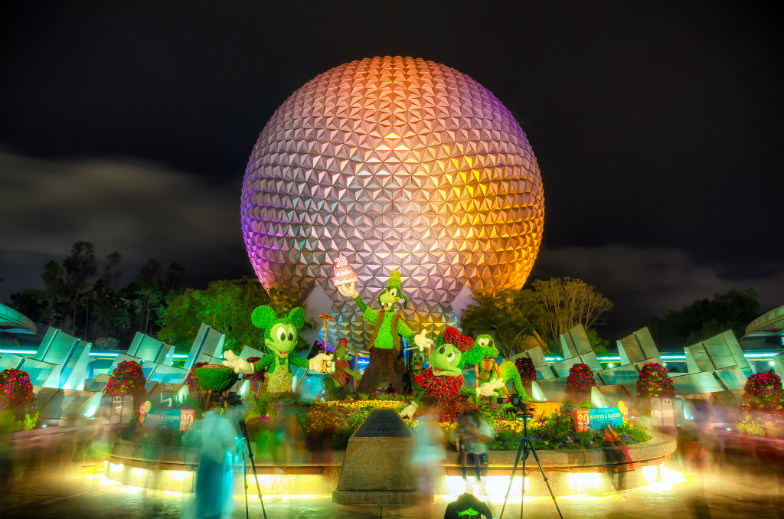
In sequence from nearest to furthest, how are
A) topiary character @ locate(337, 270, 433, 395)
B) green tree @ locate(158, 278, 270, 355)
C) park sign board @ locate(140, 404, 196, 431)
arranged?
1. park sign board @ locate(140, 404, 196, 431)
2. topiary character @ locate(337, 270, 433, 395)
3. green tree @ locate(158, 278, 270, 355)

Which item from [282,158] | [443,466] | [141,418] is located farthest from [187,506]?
[282,158]

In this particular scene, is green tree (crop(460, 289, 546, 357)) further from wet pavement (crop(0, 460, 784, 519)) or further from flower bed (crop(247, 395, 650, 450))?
wet pavement (crop(0, 460, 784, 519))

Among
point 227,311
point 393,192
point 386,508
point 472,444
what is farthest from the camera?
point 227,311

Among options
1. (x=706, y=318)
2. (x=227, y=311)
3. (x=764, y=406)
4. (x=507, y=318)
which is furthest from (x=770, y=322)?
(x=706, y=318)

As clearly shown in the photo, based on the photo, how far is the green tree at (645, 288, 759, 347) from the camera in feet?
144

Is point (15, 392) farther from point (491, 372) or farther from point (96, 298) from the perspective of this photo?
point (96, 298)

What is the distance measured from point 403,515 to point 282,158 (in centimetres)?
2454

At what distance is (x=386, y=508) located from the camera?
7758mm

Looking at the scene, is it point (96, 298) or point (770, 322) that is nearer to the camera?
point (770, 322)

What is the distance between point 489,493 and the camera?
889 centimetres

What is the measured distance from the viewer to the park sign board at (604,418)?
1073cm

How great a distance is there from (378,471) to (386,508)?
0.45 meters

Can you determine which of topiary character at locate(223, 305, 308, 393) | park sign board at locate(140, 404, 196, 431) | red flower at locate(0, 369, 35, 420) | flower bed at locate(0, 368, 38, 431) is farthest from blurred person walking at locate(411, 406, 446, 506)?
red flower at locate(0, 369, 35, 420)

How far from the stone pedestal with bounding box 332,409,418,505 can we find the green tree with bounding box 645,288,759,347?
39822 mm
